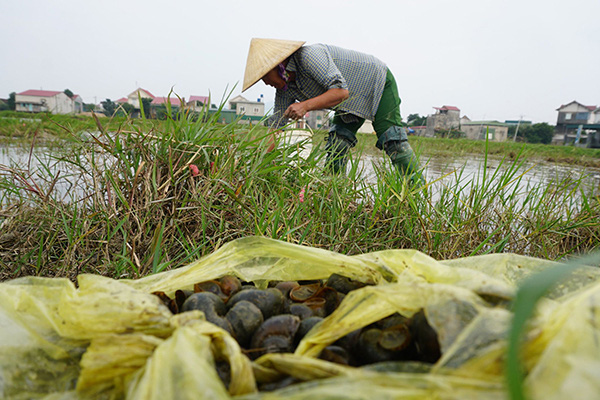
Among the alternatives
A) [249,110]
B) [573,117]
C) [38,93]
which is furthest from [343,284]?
[573,117]

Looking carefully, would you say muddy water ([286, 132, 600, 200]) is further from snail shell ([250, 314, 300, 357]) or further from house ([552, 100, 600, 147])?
house ([552, 100, 600, 147])

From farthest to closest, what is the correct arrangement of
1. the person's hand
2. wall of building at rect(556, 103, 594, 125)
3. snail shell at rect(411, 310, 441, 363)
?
wall of building at rect(556, 103, 594, 125) < the person's hand < snail shell at rect(411, 310, 441, 363)

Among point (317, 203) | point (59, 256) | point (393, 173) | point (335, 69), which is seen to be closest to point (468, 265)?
point (317, 203)

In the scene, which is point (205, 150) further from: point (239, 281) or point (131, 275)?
point (239, 281)

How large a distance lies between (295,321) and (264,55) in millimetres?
2498

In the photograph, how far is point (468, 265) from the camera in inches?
38.9

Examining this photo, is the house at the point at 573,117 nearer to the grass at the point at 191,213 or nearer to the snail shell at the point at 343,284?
the grass at the point at 191,213

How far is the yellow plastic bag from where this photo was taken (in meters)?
0.48

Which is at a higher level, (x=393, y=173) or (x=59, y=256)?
(x=393, y=173)

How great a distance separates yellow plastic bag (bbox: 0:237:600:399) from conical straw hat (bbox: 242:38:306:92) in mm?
2163

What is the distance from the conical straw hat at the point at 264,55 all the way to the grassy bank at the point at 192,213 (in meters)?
0.92

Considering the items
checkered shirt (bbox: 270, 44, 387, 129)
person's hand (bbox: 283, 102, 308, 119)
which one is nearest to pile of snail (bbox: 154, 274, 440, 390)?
person's hand (bbox: 283, 102, 308, 119)

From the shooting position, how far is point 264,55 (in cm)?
291

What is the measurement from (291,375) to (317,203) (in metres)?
1.33
